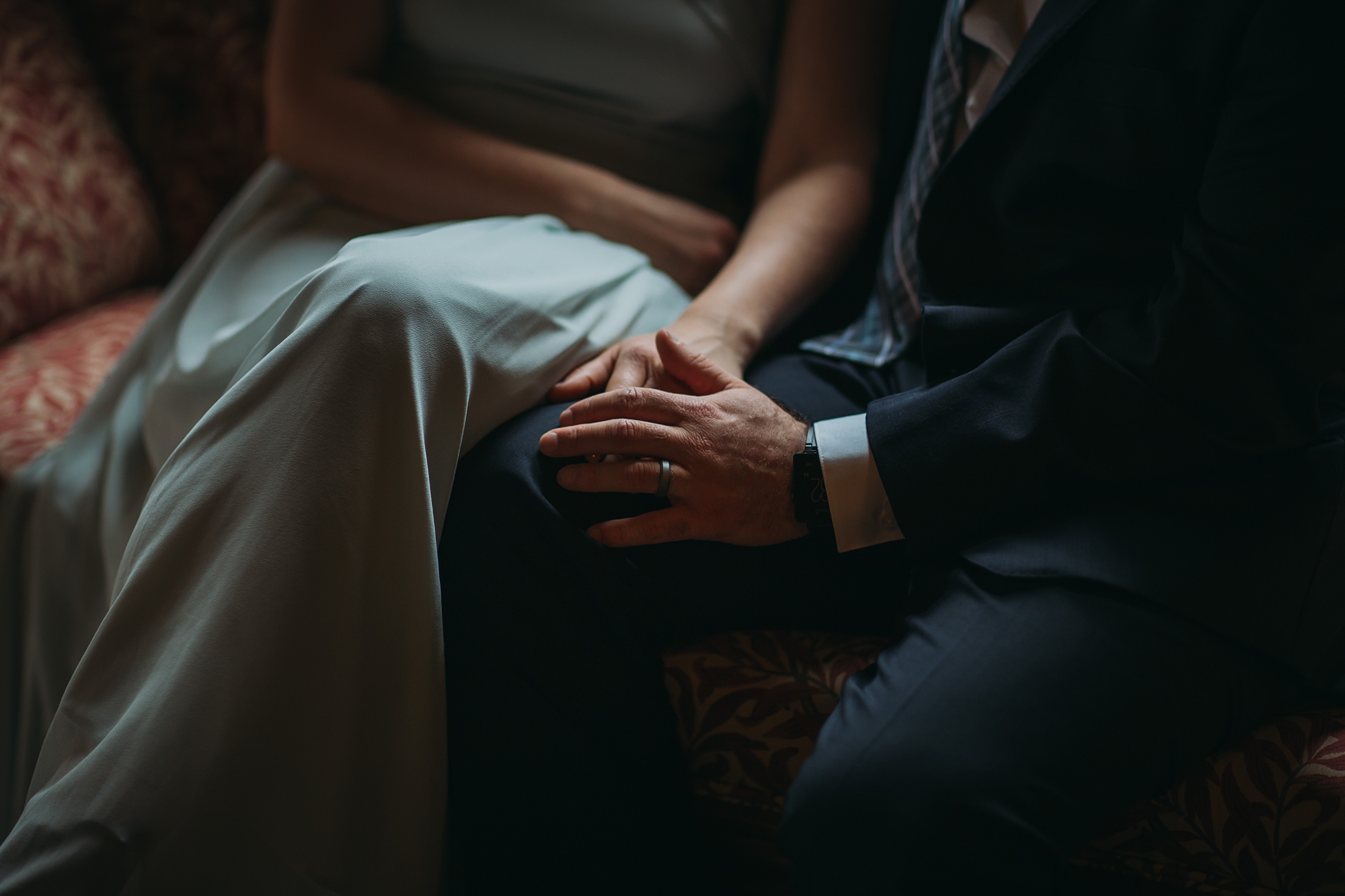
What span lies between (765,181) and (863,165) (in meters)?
0.11

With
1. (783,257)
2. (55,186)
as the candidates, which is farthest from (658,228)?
(55,186)

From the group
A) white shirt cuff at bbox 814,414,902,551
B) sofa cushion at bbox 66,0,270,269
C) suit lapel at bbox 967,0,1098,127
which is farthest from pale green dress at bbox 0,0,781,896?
sofa cushion at bbox 66,0,270,269

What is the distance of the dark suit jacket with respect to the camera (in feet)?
1.73

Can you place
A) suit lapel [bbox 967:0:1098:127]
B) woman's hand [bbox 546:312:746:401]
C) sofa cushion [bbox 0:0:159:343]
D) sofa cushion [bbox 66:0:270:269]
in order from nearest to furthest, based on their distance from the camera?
suit lapel [bbox 967:0:1098:127]
woman's hand [bbox 546:312:746:401]
sofa cushion [bbox 0:0:159:343]
sofa cushion [bbox 66:0:270:269]

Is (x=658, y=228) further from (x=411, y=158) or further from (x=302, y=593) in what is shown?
(x=302, y=593)

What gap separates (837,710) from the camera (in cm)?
57

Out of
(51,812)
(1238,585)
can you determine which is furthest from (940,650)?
(51,812)

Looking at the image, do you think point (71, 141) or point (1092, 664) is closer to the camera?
point (1092, 664)

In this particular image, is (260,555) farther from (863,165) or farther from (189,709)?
(863,165)

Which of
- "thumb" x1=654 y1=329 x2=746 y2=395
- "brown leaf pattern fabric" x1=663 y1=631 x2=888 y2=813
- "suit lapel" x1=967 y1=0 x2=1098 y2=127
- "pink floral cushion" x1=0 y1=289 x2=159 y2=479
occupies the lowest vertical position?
"brown leaf pattern fabric" x1=663 y1=631 x2=888 y2=813

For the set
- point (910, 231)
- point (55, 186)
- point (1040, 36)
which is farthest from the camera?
point (55, 186)

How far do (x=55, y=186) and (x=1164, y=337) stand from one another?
4.47 ft

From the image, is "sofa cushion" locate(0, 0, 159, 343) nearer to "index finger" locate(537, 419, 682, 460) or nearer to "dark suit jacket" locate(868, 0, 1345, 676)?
"index finger" locate(537, 419, 682, 460)

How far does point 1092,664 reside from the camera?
1.73ft
